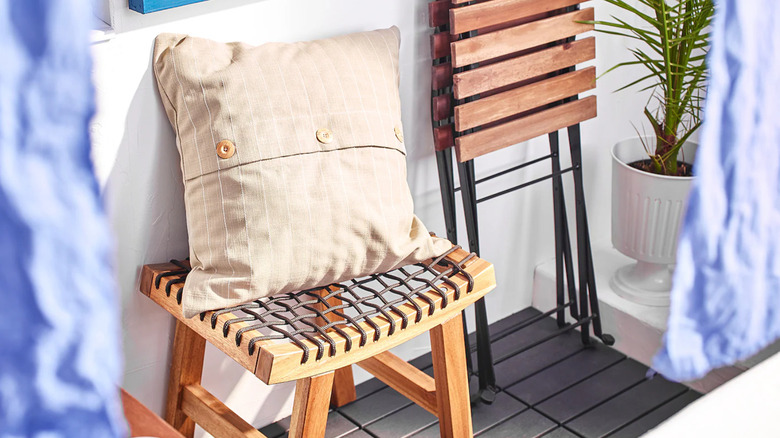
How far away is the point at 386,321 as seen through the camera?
→ 152cm

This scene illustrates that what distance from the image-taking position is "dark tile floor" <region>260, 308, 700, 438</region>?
204cm

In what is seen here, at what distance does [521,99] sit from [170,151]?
814 millimetres

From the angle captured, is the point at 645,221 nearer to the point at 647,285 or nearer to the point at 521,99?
the point at 647,285

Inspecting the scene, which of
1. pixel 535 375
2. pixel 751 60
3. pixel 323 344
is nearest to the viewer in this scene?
pixel 323 344

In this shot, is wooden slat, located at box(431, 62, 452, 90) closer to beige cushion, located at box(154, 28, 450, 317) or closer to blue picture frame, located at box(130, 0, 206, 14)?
beige cushion, located at box(154, 28, 450, 317)

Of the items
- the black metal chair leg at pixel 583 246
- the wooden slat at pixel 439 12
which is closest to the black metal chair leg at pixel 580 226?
the black metal chair leg at pixel 583 246

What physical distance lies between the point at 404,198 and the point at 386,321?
275 mm

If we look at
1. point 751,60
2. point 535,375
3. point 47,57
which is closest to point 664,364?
point 535,375

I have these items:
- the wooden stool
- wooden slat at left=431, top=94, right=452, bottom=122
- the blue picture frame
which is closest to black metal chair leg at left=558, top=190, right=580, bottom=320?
wooden slat at left=431, top=94, right=452, bottom=122

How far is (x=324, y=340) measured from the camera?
1457 millimetres

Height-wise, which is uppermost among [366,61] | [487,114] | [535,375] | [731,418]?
[366,61]

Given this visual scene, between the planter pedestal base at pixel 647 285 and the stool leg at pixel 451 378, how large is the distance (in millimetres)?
787

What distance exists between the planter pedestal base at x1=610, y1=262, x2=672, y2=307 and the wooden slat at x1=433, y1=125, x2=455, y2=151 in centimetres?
76

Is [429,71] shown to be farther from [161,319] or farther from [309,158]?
[161,319]
